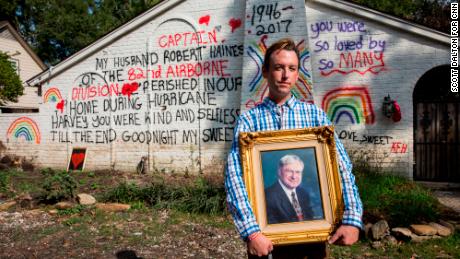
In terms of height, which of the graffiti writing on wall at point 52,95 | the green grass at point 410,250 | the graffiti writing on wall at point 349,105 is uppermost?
the graffiti writing on wall at point 52,95

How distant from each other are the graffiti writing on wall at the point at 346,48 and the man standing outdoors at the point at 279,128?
24.4 ft

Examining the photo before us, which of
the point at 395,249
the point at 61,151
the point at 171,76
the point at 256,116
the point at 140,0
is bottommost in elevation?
the point at 395,249

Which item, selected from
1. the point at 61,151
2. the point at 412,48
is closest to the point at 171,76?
the point at 61,151

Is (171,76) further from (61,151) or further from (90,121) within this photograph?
(61,151)

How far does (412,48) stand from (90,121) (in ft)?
31.5

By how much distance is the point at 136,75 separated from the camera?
1084 centimetres

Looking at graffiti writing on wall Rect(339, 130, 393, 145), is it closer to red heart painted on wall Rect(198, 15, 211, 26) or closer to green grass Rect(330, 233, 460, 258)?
green grass Rect(330, 233, 460, 258)

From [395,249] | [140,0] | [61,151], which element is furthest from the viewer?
[140,0]

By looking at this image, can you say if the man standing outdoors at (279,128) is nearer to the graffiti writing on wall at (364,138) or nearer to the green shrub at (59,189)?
the green shrub at (59,189)

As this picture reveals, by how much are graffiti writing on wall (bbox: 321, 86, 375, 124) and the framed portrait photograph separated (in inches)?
291

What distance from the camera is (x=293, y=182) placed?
1.83 meters

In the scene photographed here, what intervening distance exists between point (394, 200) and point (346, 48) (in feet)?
13.7

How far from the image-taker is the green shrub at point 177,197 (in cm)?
630

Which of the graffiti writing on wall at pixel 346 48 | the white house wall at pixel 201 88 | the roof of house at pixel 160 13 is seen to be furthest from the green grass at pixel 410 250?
the roof of house at pixel 160 13
